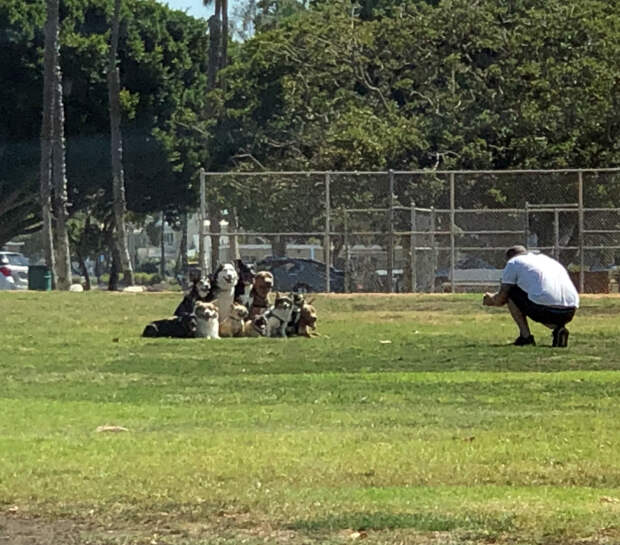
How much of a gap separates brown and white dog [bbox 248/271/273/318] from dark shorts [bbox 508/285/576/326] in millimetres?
3846

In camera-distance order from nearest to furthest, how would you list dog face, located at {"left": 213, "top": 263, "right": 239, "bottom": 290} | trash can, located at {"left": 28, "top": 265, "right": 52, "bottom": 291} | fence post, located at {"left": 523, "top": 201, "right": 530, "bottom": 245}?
dog face, located at {"left": 213, "top": 263, "right": 239, "bottom": 290}
fence post, located at {"left": 523, "top": 201, "right": 530, "bottom": 245}
trash can, located at {"left": 28, "top": 265, "right": 52, "bottom": 291}

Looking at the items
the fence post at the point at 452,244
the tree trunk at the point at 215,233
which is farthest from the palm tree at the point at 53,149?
the fence post at the point at 452,244

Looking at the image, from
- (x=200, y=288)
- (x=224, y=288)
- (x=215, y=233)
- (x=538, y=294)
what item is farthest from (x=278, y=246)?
(x=538, y=294)

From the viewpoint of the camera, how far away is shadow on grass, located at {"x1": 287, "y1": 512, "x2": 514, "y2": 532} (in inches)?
297

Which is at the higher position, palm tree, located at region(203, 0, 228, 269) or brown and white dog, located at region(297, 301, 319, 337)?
palm tree, located at region(203, 0, 228, 269)

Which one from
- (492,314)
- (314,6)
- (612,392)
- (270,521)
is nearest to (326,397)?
(612,392)

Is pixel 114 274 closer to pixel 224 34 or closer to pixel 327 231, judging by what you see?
pixel 224 34

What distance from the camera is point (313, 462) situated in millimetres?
9609

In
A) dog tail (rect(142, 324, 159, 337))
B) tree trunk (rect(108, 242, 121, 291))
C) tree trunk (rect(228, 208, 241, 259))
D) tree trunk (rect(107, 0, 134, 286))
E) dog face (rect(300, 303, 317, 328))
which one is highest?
tree trunk (rect(107, 0, 134, 286))

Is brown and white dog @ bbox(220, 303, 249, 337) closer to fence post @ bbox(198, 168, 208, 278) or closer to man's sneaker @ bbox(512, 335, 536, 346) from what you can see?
man's sneaker @ bbox(512, 335, 536, 346)

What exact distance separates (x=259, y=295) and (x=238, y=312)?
Result: 2.04 ft

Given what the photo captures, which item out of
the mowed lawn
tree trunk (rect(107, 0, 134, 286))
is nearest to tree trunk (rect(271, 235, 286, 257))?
the mowed lawn

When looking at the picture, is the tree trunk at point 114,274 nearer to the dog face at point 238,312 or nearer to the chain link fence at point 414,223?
the chain link fence at point 414,223

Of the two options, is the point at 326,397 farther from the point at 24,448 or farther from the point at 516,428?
the point at 24,448
